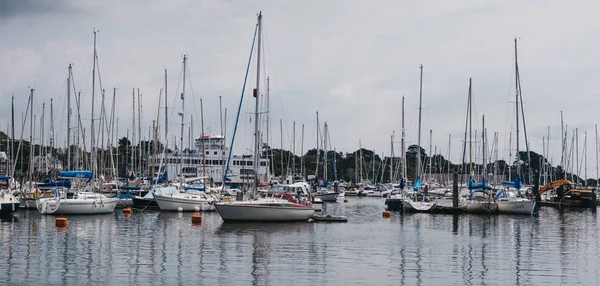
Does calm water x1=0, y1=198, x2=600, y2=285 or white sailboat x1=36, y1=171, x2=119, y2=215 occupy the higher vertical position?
white sailboat x1=36, y1=171, x2=119, y2=215

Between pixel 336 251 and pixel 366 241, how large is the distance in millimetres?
5142

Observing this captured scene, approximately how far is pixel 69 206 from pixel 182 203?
32.2 ft

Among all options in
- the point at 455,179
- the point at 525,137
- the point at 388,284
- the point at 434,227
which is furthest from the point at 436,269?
the point at 525,137

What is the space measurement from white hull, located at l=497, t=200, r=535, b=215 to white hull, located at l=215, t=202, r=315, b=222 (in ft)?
74.3

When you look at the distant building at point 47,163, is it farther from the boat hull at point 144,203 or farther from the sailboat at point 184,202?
the sailboat at point 184,202

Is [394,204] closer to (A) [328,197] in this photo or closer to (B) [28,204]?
(A) [328,197]

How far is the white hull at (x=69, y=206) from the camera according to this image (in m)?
53.0

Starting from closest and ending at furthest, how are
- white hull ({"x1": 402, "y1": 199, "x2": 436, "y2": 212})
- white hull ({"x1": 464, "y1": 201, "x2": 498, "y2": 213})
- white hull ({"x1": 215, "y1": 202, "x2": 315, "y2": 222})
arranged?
white hull ({"x1": 215, "y1": 202, "x2": 315, "y2": 222}) → white hull ({"x1": 464, "y1": 201, "x2": 498, "y2": 213}) → white hull ({"x1": 402, "y1": 199, "x2": 436, "y2": 212})

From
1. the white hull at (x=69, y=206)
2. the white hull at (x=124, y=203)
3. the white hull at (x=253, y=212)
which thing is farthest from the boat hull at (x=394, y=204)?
the white hull at (x=69, y=206)

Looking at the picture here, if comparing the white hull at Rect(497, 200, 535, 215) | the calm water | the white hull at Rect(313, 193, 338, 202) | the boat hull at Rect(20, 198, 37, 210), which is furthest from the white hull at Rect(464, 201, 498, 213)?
the boat hull at Rect(20, 198, 37, 210)

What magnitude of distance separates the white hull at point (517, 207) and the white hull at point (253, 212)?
22661 mm

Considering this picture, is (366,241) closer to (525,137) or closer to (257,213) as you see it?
(257,213)

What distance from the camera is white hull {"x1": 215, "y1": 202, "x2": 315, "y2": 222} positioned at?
46.6 meters

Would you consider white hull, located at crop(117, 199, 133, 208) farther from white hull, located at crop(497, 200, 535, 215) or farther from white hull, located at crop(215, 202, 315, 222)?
white hull, located at crop(497, 200, 535, 215)
